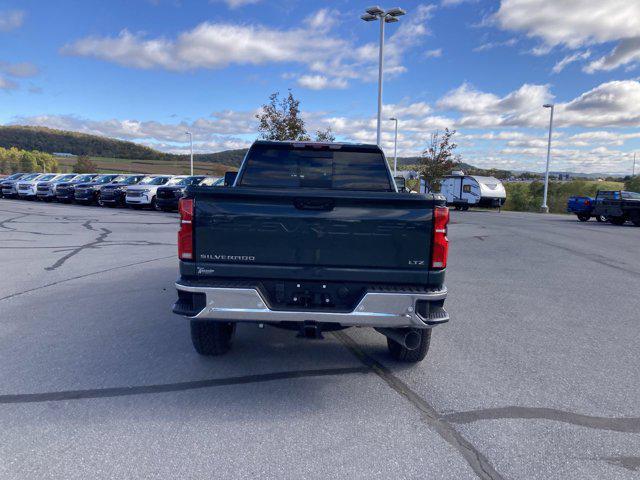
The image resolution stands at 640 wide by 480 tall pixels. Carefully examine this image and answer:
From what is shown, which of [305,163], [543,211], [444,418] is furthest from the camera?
[543,211]

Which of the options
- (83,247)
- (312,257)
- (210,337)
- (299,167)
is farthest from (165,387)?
(83,247)

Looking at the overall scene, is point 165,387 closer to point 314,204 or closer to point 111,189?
point 314,204

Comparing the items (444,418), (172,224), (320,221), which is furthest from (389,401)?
(172,224)

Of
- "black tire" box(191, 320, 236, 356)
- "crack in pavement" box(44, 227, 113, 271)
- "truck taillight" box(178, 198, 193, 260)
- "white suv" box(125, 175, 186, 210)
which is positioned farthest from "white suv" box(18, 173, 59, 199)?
"truck taillight" box(178, 198, 193, 260)

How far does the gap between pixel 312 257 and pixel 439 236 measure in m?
1.01

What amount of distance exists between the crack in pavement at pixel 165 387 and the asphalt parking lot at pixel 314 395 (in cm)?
2

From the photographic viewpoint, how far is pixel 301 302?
3990 millimetres

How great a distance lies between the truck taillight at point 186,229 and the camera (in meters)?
3.87

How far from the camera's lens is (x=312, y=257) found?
3920 mm

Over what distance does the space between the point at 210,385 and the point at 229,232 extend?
1331 millimetres

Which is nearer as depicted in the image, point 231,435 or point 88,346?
point 231,435

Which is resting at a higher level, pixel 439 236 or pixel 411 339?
pixel 439 236

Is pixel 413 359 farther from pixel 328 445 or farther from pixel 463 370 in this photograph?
pixel 328 445

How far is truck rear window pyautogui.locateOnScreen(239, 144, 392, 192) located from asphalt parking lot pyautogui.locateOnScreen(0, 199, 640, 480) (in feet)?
5.67
